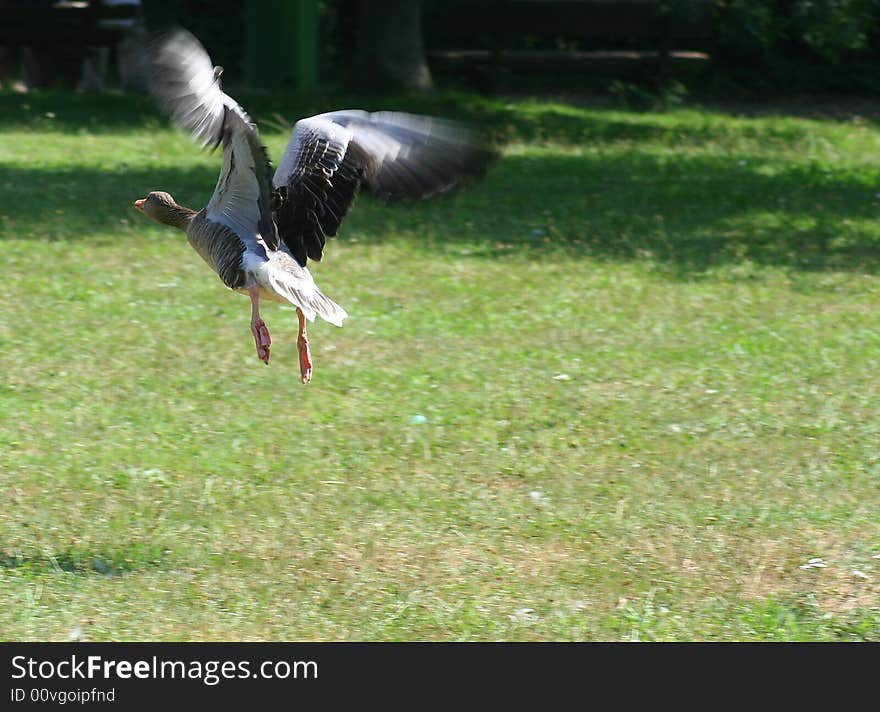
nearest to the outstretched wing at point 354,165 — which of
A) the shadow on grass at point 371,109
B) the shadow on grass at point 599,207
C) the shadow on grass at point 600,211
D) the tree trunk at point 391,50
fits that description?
the shadow on grass at point 599,207

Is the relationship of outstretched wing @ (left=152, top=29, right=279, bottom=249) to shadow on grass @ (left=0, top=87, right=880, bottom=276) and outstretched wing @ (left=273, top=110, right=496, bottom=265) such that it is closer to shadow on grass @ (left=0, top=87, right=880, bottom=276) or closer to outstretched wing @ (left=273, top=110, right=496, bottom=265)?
outstretched wing @ (left=273, top=110, right=496, bottom=265)

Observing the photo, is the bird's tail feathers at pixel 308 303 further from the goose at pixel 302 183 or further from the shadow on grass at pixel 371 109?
the shadow on grass at pixel 371 109

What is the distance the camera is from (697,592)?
554 centimetres

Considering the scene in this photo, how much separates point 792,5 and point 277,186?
16.6 m

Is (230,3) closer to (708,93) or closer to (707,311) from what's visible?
(708,93)

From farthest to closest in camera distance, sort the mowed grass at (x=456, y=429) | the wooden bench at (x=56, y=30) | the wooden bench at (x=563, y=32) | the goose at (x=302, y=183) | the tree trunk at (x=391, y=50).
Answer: the wooden bench at (x=563, y=32) < the wooden bench at (x=56, y=30) < the tree trunk at (x=391, y=50) < the goose at (x=302, y=183) < the mowed grass at (x=456, y=429)

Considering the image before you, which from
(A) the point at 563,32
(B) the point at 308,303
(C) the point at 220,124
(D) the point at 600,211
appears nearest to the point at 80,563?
(B) the point at 308,303

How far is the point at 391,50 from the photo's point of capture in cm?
2052

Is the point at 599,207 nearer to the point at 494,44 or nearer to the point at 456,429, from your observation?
the point at 456,429

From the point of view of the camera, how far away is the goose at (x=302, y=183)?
19.4ft

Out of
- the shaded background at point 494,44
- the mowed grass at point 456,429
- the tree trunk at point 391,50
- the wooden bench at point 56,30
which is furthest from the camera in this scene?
the wooden bench at point 56,30

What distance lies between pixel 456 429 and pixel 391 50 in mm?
14000

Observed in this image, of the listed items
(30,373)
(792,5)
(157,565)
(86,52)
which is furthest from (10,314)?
(792,5)

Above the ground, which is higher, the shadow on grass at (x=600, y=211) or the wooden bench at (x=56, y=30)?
→ the wooden bench at (x=56, y=30)
